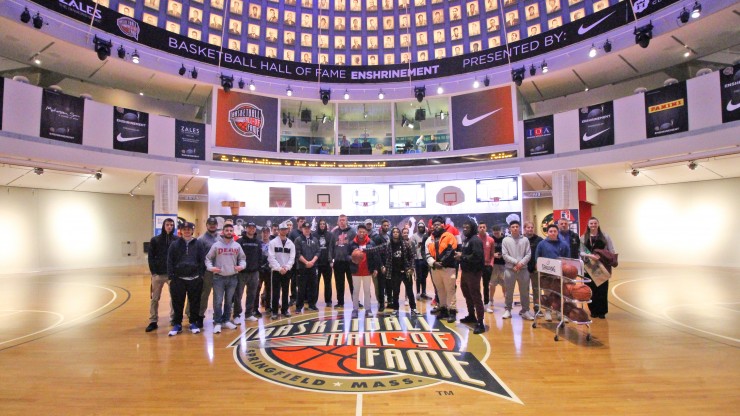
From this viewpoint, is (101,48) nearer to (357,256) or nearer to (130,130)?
(130,130)

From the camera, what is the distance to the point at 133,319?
595cm

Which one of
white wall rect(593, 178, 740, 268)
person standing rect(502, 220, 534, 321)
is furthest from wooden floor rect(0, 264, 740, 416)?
white wall rect(593, 178, 740, 268)

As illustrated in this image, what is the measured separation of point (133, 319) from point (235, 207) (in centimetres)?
Result: 930

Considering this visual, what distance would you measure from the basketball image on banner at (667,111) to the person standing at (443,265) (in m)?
10.6

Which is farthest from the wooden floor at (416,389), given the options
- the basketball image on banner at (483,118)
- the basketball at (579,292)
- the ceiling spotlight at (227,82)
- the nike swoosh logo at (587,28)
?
the nike swoosh logo at (587,28)

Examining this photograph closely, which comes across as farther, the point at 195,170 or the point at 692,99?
the point at 195,170

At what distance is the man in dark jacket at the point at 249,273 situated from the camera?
224 inches

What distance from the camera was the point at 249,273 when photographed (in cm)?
575

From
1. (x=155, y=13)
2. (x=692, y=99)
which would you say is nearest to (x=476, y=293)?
(x=692, y=99)

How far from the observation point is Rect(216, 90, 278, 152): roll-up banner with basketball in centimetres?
1548

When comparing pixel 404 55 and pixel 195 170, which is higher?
pixel 404 55

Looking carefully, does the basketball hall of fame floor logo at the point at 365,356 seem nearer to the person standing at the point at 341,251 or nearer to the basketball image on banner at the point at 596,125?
the person standing at the point at 341,251

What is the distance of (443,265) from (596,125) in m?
11.2

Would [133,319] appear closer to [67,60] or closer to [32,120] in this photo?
[32,120]
